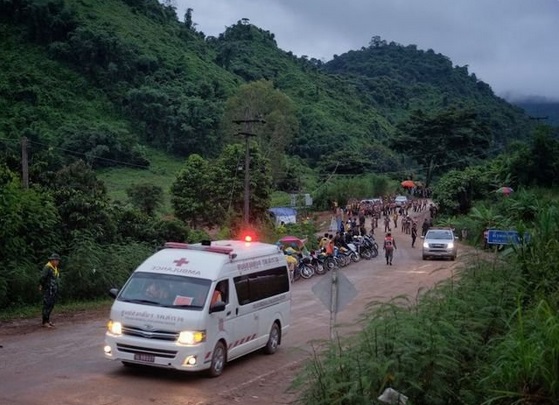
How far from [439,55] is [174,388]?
614 ft

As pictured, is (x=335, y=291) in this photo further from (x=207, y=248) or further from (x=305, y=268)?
(x=305, y=268)

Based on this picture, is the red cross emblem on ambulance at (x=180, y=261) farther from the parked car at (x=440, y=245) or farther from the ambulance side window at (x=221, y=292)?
the parked car at (x=440, y=245)

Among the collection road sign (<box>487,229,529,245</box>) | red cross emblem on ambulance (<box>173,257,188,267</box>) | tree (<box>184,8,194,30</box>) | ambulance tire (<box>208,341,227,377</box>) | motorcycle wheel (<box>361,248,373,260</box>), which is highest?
tree (<box>184,8,194,30</box>)

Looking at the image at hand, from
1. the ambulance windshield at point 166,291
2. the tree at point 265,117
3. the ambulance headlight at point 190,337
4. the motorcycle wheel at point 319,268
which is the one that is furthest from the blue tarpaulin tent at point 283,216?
the ambulance headlight at point 190,337

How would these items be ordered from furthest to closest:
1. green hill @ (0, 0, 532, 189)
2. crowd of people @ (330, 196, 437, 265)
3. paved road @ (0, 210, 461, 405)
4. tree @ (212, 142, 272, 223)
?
green hill @ (0, 0, 532, 189) → tree @ (212, 142, 272, 223) → crowd of people @ (330, 196, 437, 265) → paved road @ (0, 210, 461, 405)

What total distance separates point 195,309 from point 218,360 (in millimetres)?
1108

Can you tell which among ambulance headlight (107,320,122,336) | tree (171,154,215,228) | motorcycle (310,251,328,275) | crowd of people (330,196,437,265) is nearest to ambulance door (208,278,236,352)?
ambulance headlight (107,320,122,336)

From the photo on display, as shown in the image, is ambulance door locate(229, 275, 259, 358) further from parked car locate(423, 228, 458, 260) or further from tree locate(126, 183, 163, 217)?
tree locate(126, 183, 163, 217)

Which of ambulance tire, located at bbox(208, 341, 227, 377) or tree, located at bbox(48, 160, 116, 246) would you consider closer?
ambulance tire, located at bbox(208, 341, 227, 377)

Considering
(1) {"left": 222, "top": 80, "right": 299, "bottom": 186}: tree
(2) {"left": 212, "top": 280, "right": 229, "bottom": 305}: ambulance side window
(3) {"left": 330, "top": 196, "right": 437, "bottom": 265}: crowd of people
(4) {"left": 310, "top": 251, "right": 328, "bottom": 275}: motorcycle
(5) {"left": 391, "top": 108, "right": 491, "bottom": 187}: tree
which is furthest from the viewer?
(5) {"left": 391, "top": 108, "right": 491, "bottom": 187}: tree

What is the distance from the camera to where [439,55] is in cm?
18750

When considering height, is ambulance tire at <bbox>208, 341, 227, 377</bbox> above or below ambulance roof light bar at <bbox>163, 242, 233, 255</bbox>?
below

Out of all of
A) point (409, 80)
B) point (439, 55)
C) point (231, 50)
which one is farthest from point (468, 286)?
point (439, 55)

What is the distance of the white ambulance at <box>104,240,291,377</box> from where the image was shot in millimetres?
11070
